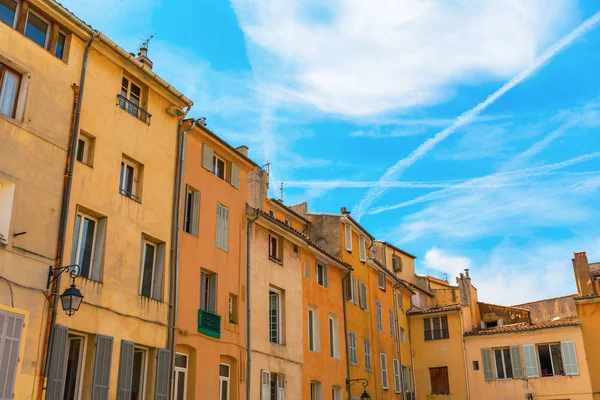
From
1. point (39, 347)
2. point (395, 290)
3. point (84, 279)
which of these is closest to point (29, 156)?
point (84, 279)

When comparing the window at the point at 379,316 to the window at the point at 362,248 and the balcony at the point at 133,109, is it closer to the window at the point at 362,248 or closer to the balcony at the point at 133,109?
the window at the point at 362,248

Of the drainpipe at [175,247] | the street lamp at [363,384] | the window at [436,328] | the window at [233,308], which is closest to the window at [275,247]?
the window at [233,308]

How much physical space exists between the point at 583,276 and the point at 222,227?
23884 millimetres

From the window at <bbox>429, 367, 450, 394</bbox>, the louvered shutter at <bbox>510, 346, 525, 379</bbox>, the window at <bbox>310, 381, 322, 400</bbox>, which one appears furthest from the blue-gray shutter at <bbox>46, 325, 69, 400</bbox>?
the window at <bbox>429, 367, 450, 394</bbox>

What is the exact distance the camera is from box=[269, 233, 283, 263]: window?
25.1m

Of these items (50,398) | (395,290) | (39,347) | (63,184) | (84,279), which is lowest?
(50,398)

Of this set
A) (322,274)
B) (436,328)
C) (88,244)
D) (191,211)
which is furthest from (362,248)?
(88,244)

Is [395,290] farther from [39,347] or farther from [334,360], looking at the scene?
[39,347]

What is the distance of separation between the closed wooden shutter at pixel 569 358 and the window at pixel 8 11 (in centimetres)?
3214

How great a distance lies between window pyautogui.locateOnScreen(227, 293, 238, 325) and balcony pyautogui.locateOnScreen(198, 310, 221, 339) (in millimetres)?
1072

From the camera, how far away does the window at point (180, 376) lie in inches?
731

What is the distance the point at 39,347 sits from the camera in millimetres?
13797

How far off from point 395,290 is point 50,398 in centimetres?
2752

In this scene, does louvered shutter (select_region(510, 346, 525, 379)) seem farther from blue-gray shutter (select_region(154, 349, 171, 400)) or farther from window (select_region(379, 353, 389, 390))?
blue-gray shutter (select_region(154, 349, 171, 400))
